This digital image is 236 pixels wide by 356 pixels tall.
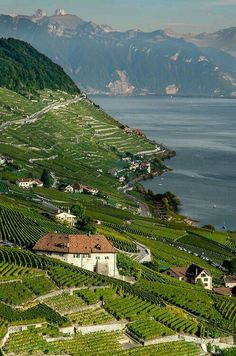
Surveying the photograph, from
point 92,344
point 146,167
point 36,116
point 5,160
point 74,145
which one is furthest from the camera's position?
point 36,116

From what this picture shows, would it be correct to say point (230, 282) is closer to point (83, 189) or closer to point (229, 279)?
point (229, 279)

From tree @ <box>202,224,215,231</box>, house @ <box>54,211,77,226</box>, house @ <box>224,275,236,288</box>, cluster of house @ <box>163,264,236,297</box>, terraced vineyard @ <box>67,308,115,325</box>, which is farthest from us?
tree @ <box>202,224,215,231</box>

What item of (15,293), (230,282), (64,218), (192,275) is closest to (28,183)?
(64,218)

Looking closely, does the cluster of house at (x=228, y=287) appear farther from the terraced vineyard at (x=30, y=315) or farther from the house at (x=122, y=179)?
the house at (x=122, y=179)

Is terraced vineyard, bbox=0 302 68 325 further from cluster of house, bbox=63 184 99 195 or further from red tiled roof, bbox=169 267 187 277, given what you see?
cluster of house, bbox=63 184 99 195

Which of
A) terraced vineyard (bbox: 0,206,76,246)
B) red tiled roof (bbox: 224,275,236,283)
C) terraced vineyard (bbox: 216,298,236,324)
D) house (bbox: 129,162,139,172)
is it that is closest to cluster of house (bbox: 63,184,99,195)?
house (bbox: 129,162,139,172)

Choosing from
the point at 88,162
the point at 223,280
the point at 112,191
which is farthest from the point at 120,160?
the point at 223,280

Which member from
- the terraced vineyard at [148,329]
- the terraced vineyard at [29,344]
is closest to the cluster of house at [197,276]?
the terraced vineyard at [148,329]
